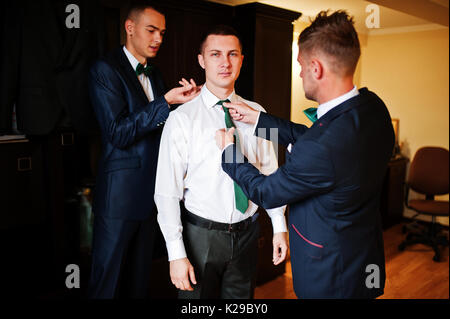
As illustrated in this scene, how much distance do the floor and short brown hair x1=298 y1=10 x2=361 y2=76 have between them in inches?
60.3

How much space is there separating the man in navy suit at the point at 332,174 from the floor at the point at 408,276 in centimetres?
110

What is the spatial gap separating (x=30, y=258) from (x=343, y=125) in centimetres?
187

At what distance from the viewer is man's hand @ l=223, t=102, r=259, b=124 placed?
1401mm

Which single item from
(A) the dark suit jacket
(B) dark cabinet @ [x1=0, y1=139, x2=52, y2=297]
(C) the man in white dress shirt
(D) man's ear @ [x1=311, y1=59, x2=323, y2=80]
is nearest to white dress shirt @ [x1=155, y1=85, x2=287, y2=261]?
(C) the man in white dress shirt

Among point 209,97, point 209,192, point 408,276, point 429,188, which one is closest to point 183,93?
point 209,97

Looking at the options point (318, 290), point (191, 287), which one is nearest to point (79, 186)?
point (191, 287)

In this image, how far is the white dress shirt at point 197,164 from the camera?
55.4 inches

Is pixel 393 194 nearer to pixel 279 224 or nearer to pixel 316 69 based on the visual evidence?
pixel 279 224

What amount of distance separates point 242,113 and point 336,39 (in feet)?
1.31

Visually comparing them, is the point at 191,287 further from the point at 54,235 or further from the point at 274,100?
the point at 54,235

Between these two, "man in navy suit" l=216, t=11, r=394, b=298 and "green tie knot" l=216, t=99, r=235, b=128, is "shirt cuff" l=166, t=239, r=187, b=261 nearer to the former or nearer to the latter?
"man in navy suit" l=216, t=11, r=394, b=298

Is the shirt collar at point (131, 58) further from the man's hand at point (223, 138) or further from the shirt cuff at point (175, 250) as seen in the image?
the shirt cuff at point (175, 250)

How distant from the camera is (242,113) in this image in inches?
55.2

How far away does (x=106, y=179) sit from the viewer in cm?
171
